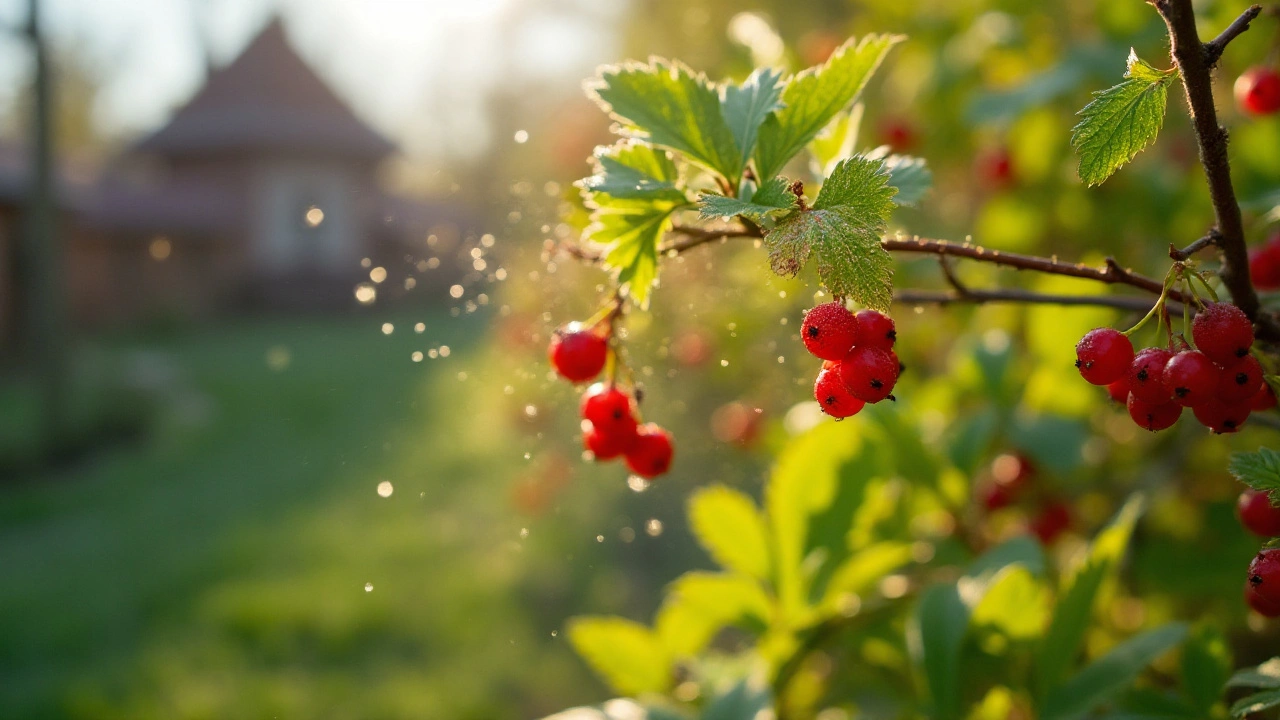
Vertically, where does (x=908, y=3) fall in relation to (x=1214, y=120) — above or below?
above

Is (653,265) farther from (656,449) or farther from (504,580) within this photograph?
(504,580)

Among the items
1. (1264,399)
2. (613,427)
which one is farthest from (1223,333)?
(613,427)

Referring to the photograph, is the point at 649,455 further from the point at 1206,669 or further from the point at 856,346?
the point at 1206,669

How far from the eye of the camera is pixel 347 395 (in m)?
11.6

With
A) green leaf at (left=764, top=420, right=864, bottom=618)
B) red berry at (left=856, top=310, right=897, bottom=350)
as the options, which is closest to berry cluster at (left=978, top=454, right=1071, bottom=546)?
green leaf at (left=764, top=420, right=864, bottom=618)

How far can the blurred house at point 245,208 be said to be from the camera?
18.9 m

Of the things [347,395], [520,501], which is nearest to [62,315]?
[347,395]

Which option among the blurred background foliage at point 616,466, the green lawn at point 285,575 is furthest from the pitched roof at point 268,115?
the blurred background foliage at point 616,466

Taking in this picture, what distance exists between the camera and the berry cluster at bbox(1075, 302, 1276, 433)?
904mm

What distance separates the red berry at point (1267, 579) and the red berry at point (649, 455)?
70 centimetres

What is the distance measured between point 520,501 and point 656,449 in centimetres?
437

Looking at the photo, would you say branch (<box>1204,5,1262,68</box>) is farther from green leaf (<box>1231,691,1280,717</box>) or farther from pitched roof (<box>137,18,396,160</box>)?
pitched roof (<box>137,18,396,160</box>)

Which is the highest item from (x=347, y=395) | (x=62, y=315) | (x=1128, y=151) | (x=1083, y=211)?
(x=62, y=315)

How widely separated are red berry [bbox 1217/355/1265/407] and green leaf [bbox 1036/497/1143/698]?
468 mm
